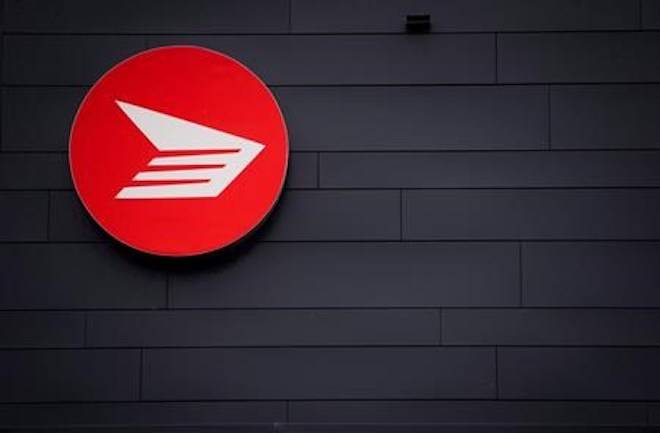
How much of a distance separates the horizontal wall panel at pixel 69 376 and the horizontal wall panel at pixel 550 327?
1.36 meters

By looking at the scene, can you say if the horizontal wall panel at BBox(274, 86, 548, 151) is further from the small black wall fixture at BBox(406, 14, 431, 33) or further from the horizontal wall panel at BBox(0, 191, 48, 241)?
the horizontal wall panel at BBox(0, 191, 48, 241)

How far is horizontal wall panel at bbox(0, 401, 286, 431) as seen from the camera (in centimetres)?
362

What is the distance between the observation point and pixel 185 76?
3.68 metres

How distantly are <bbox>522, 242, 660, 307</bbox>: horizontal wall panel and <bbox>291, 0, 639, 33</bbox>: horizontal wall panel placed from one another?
3.20 feet

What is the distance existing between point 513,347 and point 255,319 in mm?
1103

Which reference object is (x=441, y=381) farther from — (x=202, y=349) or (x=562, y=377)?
(x=202, y=349)

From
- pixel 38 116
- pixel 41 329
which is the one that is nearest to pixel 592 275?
pixel 41 329

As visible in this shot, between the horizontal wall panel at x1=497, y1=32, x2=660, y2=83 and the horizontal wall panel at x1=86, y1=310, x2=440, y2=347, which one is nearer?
the horizontal wall panel at x1=86, y1=310, x2=440, y2=347

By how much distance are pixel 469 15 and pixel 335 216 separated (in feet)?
3.51

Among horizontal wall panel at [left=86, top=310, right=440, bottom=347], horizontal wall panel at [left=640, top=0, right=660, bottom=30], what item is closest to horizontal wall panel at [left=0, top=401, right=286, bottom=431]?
horizontal wall panel at [left=86, top=310, right=440, bottom=347]

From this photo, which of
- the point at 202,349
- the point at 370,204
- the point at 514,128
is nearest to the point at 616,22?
the point at 514,128

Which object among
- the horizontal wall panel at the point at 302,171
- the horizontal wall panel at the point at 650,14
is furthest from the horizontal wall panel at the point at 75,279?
the horizontal wall panel at the point at 650,14

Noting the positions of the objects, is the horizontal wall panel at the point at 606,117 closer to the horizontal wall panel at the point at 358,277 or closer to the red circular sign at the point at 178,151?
the horizontal wall panel at the point at 358,277

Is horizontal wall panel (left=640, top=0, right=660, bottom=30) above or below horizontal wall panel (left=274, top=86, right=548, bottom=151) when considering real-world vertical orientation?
above
